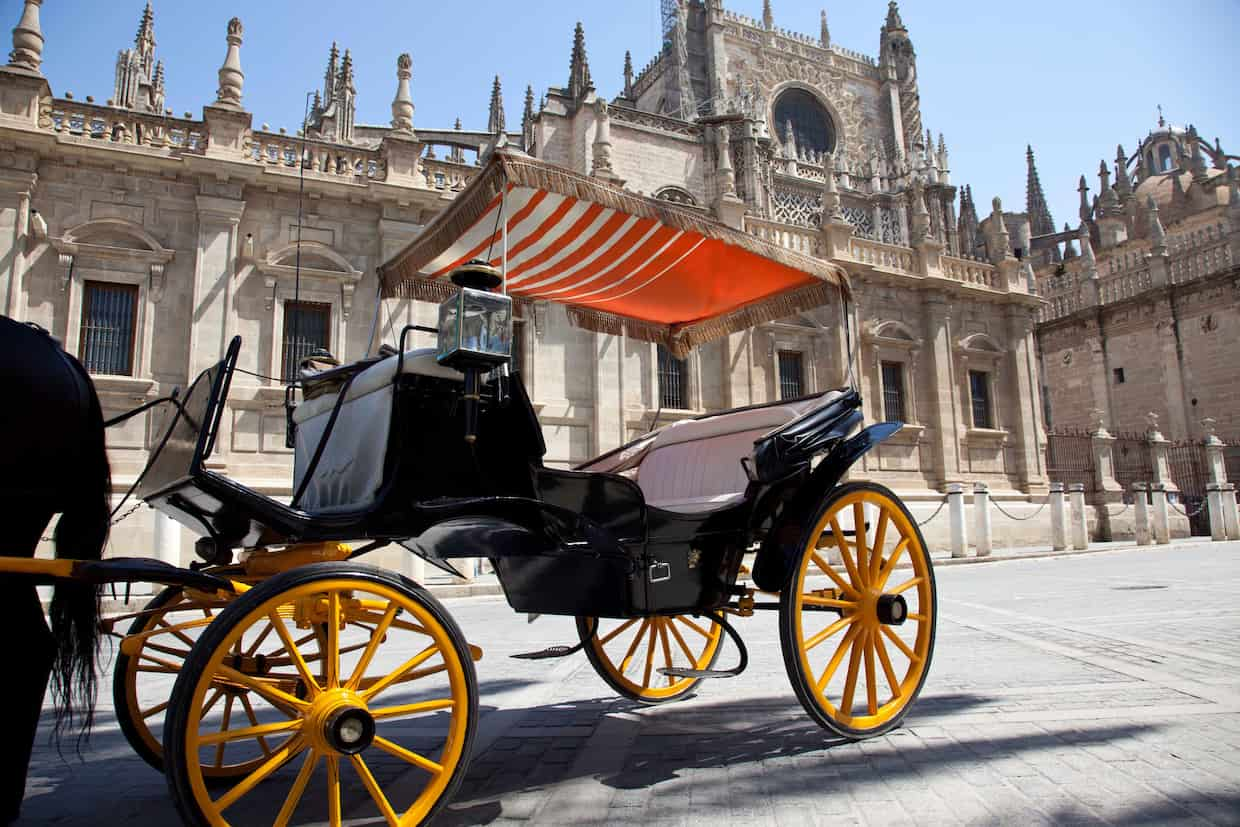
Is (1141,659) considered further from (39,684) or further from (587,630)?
(39,684)

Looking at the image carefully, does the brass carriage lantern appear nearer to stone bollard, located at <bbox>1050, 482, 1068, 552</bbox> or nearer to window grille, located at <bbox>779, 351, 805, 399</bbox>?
window grille, located at <bbox>779, 351, 805, 399</bbox>

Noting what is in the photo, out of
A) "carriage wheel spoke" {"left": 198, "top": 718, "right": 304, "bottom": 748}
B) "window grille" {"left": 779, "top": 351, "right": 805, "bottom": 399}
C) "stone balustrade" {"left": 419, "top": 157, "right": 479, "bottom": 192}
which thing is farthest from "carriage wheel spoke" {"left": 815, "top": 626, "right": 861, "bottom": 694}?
"window grille" {"left": 779, "top": 351, "right": 805, "bottom": 399}

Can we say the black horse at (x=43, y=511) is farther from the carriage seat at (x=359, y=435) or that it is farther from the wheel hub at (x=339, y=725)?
the wheel hub at (x=339, y=725)

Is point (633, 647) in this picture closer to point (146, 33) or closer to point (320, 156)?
point (320, 156)

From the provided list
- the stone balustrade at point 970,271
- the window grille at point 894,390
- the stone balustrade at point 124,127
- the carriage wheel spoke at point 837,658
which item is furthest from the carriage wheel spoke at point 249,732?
the stone balustrade at point 970,271

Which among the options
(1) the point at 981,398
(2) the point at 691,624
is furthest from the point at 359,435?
(1) the point at 981,398

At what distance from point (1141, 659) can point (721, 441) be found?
313 centimetres

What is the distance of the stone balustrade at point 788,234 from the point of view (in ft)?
55.1

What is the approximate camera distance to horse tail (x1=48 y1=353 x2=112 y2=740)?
8.56 feet

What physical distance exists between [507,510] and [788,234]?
15.9m

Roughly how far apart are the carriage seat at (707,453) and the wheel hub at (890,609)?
866 millimetres

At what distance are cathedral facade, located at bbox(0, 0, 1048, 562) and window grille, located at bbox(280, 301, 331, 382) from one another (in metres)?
0.04

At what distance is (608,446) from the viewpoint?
48.1 feet

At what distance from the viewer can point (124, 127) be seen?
12531mm
